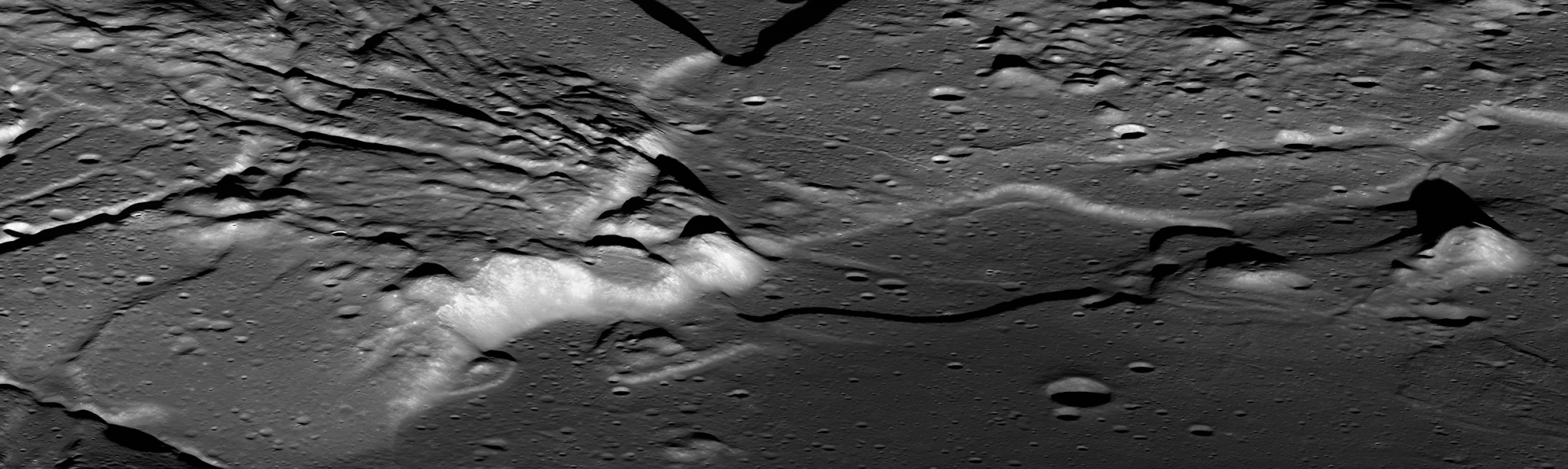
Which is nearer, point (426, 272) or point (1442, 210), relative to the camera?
point (426, 272)

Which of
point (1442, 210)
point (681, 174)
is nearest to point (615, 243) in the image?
point (681, 174)

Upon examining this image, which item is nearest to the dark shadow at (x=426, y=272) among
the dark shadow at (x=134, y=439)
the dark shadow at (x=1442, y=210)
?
the dark shadow at (x=134, y=439)

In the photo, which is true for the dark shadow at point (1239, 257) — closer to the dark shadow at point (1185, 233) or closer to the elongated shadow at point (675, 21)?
the dark shadow at point (1185, 233)

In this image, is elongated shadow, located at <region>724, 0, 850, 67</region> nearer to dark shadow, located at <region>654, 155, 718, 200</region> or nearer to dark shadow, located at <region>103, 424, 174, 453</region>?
dark shadow, located at <region>654, 155, 718, 200</region>

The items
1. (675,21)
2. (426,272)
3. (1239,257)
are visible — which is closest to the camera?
(426,272)

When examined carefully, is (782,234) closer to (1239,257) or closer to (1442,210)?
(1239,257)

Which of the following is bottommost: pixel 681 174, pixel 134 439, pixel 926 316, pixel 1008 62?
pixel 134 439

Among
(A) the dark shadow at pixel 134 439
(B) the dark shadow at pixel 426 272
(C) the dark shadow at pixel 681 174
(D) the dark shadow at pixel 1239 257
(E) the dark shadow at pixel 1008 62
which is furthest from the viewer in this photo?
(E) the dark shadow at pixel 1008 62

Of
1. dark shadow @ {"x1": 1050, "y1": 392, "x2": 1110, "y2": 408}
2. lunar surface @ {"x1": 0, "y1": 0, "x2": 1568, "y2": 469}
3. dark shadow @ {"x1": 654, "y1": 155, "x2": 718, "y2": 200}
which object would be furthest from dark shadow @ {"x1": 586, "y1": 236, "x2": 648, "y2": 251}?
dark shadow @ {"x1": 1050, "y1": 392, "x2": 1110, "y2": 408}
